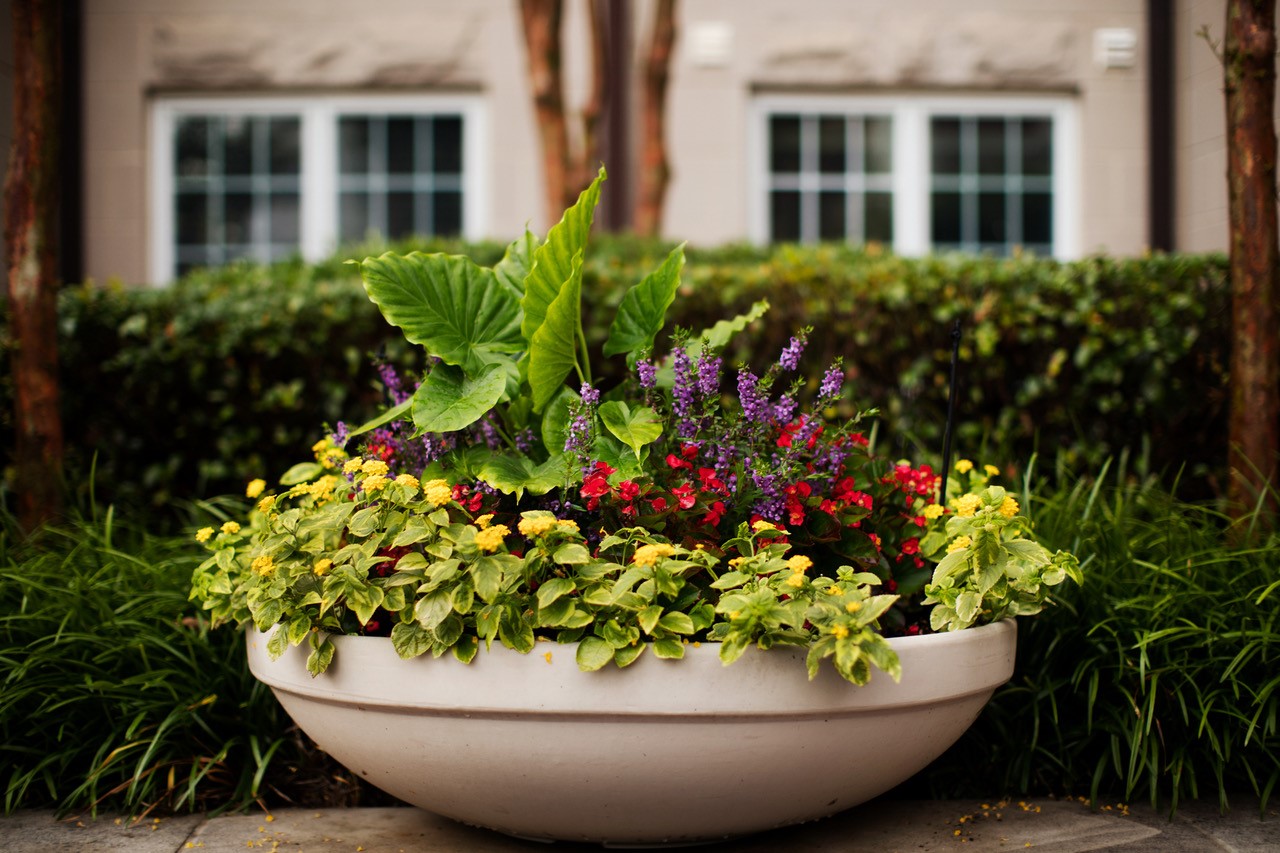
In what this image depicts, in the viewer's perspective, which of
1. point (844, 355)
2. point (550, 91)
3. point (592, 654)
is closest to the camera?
point (592, 654)

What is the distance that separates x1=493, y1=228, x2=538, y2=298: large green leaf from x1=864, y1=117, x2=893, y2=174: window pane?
547cm

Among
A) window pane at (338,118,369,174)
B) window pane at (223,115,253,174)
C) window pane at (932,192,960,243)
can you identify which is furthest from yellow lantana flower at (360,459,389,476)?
window pane at (932,192,960,243)

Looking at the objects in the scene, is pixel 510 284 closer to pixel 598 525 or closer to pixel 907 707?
pixel 598 525

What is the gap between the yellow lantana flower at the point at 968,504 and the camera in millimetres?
1759

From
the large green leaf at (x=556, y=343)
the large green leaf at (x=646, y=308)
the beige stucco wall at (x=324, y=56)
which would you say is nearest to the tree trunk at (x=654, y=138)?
the beige stucco wall at (x=324, y=56)

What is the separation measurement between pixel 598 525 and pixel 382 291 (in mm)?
574

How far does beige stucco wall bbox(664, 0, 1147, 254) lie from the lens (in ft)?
22.2

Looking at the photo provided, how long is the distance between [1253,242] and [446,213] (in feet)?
18.1

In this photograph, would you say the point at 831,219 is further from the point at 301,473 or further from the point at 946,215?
the point at 301,473

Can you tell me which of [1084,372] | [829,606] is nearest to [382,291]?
[829,606]

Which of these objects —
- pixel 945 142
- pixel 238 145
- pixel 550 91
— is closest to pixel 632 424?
pixel 550 91

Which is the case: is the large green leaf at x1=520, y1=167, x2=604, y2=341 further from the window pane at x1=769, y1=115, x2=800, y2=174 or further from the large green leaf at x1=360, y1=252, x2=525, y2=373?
the window pane at x1=769, y1=115, x2=800, y2=174

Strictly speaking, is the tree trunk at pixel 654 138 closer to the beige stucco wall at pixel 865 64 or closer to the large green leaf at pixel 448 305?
the beige stucco wall at pixel 865 64

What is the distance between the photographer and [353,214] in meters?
6.98
